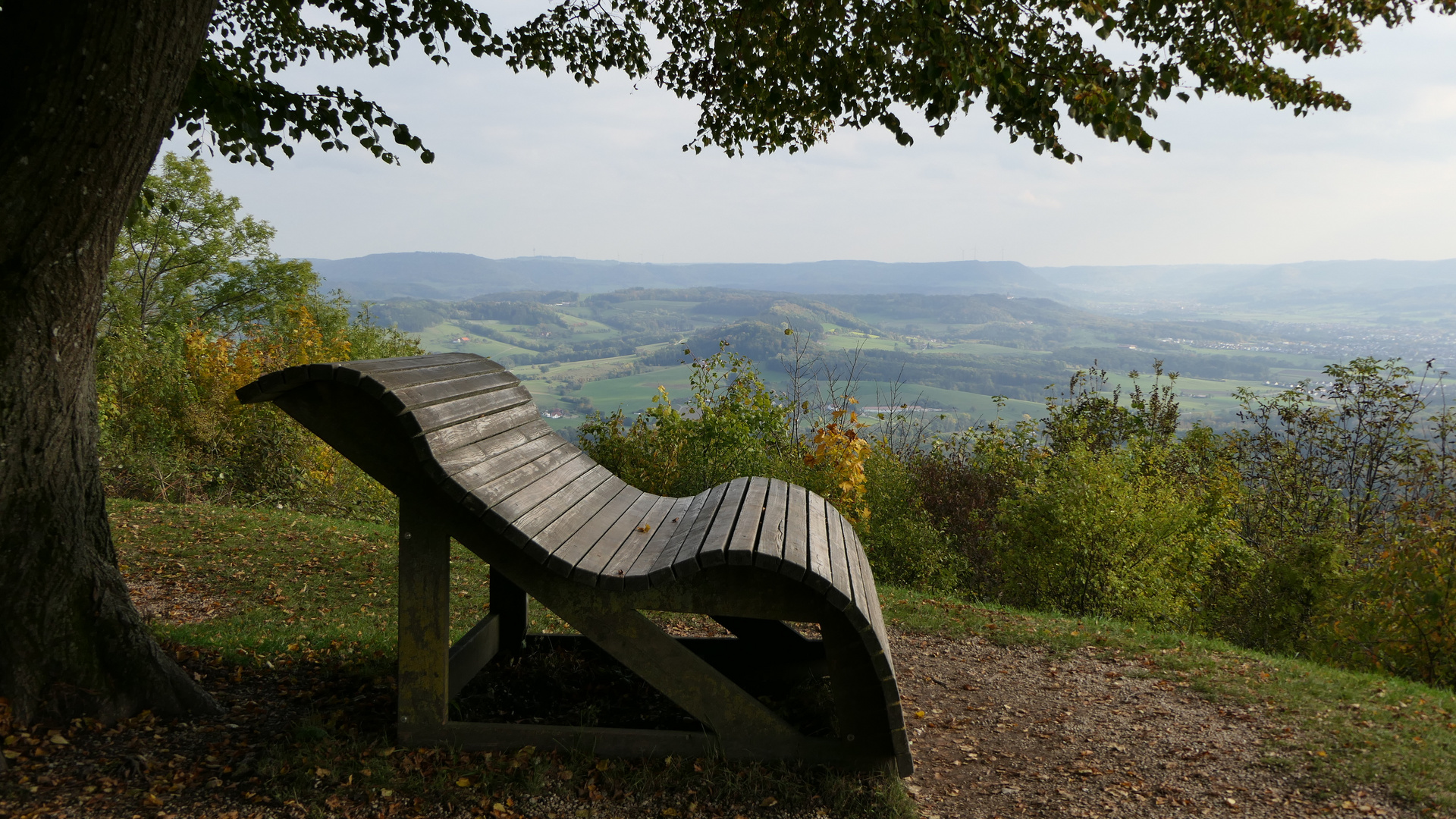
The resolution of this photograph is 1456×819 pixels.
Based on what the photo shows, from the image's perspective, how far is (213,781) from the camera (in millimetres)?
2848

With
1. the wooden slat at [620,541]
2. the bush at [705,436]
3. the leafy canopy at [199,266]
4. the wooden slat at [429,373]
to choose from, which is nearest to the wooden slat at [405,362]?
the wooden slat at [429,373]

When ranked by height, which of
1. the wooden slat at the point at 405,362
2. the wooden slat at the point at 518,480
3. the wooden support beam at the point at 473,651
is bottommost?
the wooden support beam at the point at 473,651

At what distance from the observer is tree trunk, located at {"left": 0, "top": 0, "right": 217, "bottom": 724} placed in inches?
111

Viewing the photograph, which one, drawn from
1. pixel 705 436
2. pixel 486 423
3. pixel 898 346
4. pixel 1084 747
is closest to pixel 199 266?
pixel 705 436

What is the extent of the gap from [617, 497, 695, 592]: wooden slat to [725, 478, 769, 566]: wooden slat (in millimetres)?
287

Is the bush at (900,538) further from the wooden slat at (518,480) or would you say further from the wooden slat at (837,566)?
the wooden slat at (518,480)

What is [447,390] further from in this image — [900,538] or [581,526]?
[900,538]

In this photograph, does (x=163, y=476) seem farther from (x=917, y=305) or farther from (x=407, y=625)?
(x=917, y=305)

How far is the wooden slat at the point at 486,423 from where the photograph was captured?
2871mm

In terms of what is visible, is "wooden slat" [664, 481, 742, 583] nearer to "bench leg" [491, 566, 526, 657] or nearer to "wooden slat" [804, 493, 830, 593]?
"wooden slat" [804, 493, 830, 593]

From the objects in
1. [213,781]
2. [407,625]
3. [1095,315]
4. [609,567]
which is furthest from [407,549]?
[1095,315]

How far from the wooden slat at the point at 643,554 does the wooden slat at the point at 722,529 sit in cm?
19

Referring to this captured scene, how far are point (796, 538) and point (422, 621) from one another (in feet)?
4.65

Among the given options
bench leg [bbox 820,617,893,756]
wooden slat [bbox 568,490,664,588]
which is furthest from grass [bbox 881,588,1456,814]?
wooden slat [bbox 568,490,664,588]
